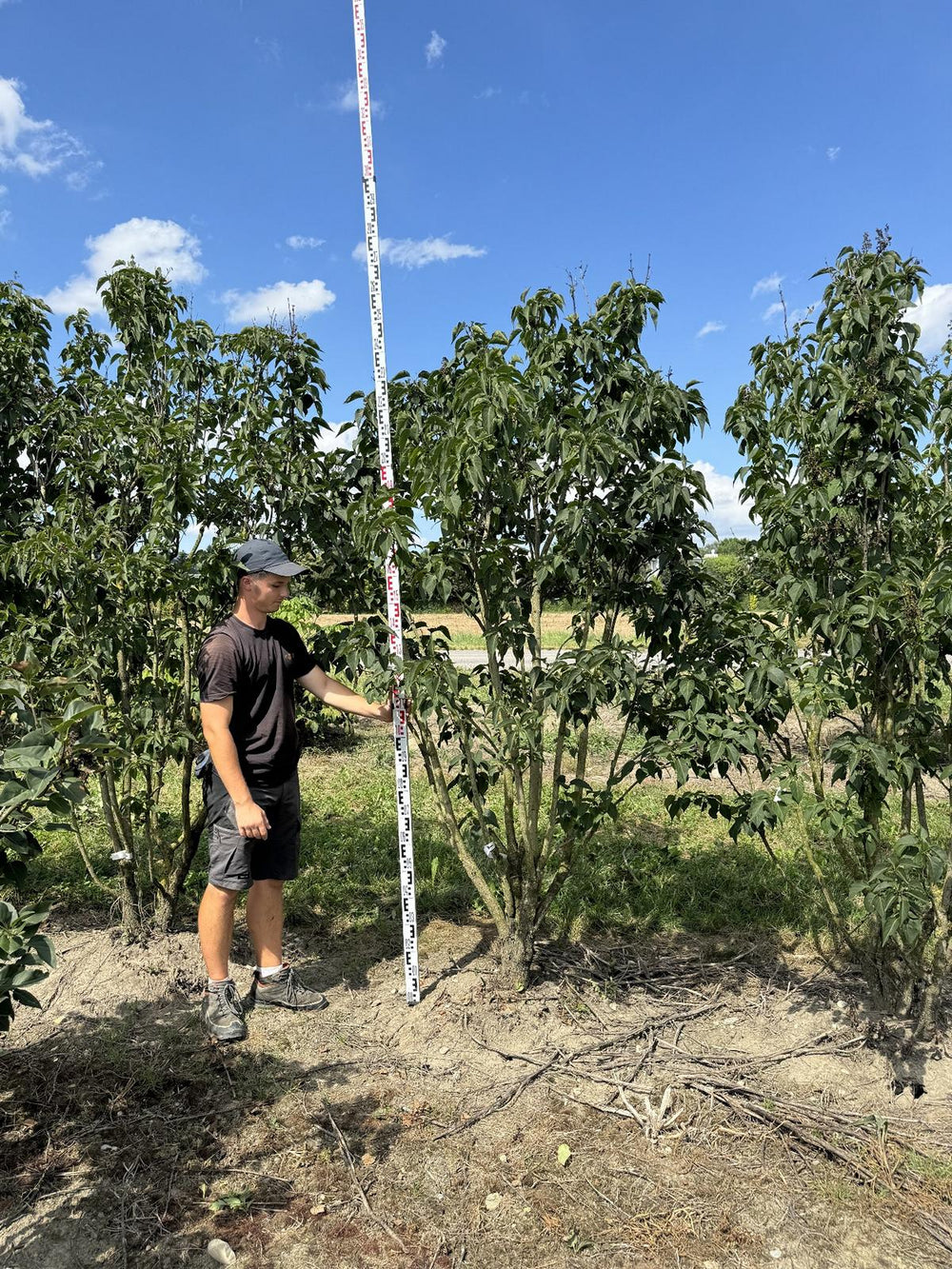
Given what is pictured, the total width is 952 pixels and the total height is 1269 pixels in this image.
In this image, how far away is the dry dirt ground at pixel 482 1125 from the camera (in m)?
2.33

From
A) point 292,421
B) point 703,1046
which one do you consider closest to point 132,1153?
point 703,1046

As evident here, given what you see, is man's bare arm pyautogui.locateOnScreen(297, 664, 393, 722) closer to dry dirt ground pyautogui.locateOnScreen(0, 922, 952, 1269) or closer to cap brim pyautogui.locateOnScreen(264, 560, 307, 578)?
cap brim pyautogui.locateOnScreen(264, 560, 307, 578)

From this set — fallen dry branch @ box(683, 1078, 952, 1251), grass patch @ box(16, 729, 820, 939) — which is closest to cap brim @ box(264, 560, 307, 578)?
grass patch @ box(16, 729, 820, 939)

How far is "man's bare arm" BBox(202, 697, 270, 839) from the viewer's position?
3.20 meters

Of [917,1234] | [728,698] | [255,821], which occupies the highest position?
[728,698]

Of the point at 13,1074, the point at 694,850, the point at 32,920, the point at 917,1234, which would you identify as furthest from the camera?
the point at 694,850

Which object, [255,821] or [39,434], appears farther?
[39,434]

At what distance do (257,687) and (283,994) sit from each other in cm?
125

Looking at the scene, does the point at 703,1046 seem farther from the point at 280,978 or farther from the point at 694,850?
the point at 694,850

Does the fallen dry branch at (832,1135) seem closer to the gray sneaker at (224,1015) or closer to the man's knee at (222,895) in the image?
the gray sneaker at (224,1015)

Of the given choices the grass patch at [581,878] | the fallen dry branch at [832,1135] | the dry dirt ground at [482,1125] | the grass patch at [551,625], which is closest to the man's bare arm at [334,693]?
the grass patch at [551,625]

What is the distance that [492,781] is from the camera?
140 inches

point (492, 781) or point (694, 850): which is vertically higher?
point (492, 781)

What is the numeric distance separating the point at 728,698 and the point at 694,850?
2511mm
